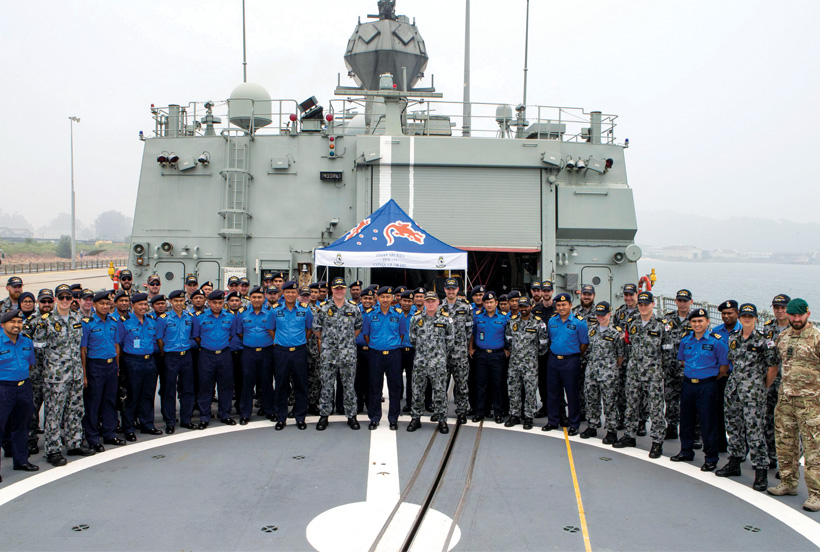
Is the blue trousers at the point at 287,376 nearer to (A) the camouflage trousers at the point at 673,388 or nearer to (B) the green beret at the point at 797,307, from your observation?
(A) the camouflage trousers at the point at 673,388

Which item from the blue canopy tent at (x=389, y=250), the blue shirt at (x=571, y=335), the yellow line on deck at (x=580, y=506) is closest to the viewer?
the yellow line on deck at (x=580, y=506)

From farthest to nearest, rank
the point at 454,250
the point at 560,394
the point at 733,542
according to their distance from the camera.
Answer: the point at 454,250 → the point at 560,394 → the point at 733,542

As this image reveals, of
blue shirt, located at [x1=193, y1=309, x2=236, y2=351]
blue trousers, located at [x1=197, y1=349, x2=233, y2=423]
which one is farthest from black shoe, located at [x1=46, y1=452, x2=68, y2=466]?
blue shirt, located at [x1=193, y1=309, x2=236, y2=351]

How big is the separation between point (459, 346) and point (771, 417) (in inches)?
120

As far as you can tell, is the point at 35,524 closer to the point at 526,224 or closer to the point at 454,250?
the point at 454,250

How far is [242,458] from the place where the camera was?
566 cm

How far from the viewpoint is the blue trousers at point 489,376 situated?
7102 mm

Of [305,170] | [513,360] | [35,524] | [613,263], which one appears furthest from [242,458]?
[613,263]

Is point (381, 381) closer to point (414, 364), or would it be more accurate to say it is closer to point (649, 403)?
point (414, 364)

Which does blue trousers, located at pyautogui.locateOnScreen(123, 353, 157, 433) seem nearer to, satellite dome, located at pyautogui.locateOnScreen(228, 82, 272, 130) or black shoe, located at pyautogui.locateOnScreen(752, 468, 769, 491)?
satellite dome, located at pyautogui.locateOnScreen(228, 82, 272, 130)

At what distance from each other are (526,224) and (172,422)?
614 centimetres

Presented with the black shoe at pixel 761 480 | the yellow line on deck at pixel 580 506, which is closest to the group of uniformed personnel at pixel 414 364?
the black shoe at pixel 761 480

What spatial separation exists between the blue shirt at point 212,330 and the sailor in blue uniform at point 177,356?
9cm

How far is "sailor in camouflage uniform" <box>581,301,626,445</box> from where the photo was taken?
626cm
